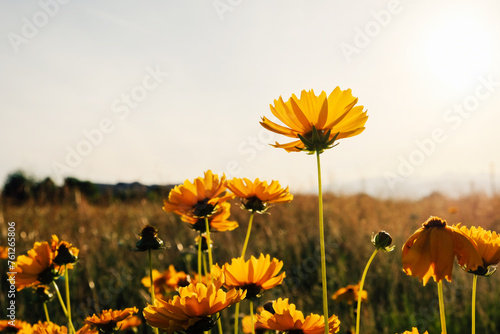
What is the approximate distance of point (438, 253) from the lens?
78 centimetres

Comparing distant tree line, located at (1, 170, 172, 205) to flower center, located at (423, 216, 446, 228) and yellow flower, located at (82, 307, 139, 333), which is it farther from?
flower center, located at (423, 216, 446, 228)

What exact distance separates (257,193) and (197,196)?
0.51ft

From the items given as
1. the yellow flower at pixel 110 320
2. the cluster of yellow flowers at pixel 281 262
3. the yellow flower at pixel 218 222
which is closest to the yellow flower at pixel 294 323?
the cluster of yellow flowers at pixel 281 262

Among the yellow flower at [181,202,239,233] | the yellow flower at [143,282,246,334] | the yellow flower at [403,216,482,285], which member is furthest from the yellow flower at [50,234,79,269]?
the yellow flower at [403,216,482,285]

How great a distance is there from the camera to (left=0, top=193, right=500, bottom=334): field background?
2.46 metres

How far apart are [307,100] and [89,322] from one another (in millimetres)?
783

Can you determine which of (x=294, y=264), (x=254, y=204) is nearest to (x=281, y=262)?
(x=254, y=204)

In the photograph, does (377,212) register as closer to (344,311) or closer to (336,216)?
(336,216)

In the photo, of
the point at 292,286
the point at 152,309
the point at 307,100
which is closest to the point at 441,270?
the point at 307,100

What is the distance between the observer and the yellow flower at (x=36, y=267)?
49.3 inches

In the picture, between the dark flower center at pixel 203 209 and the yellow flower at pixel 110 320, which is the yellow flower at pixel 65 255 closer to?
the yellow flower at pixel 110 320

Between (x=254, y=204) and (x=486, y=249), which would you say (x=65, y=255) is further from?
(x=486, y=249)

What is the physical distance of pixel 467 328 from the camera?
2291mm

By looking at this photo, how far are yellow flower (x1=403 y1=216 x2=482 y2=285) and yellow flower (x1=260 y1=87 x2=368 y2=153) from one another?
0.23 metres
